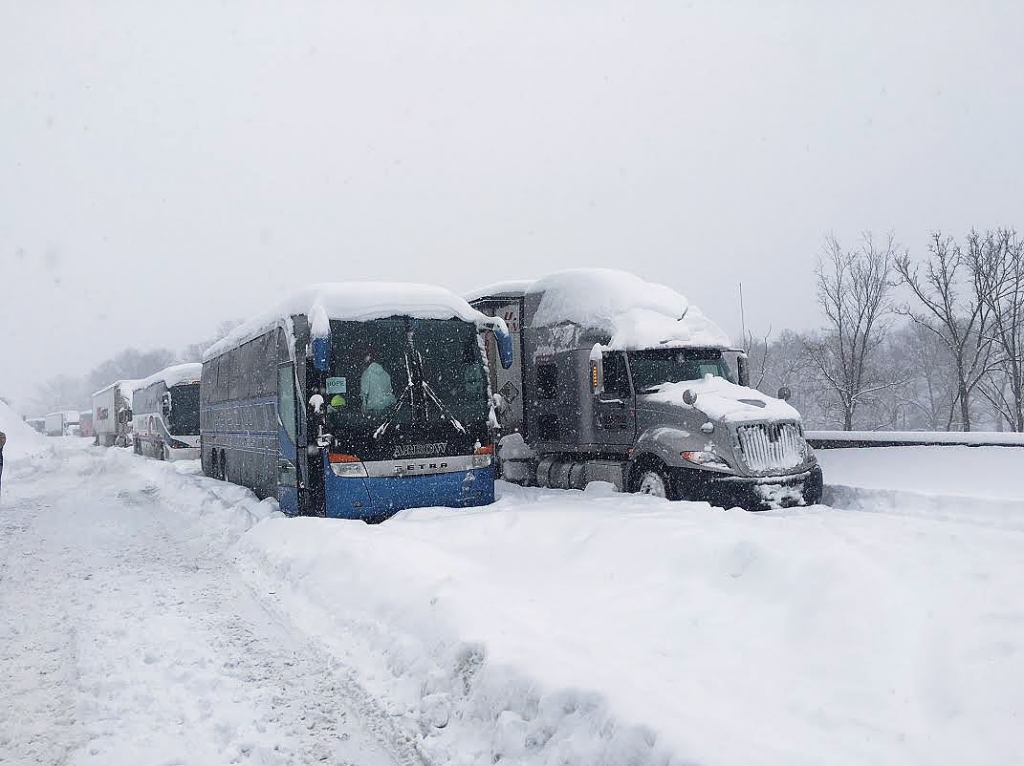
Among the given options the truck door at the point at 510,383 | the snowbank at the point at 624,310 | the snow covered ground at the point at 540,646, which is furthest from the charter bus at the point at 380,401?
the truck door at the point at 510,383

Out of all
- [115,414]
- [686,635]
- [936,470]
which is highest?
[686,635]

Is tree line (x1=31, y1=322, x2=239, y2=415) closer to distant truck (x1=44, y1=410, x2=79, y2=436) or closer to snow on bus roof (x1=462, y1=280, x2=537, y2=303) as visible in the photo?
distant truck (x1=44, y1=410, x2=79, y2=436)

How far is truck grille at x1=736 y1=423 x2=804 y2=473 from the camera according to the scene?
10.3 metres

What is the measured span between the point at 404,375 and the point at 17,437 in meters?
51.7

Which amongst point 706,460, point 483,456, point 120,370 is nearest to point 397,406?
point 483,456

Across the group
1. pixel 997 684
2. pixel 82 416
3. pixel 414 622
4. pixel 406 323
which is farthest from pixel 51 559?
pixel 82 416

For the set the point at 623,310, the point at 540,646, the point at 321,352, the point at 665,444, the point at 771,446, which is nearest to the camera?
the point at 540,646

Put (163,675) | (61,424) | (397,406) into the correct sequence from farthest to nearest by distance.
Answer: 1. (61,424)
2. (397,406)
3. (163,675)

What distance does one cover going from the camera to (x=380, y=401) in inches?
415

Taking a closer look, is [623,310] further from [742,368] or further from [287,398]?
[287,398]

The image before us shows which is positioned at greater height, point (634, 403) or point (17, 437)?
point (634, 403)

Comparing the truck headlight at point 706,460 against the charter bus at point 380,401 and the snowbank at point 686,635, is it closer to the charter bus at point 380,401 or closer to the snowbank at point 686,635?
the snowbank at point 686,635

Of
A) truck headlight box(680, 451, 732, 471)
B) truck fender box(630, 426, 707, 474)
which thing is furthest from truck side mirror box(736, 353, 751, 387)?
truck headlight box(680, 451, 732, 471)

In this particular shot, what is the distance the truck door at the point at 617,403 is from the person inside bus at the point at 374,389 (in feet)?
10.8
